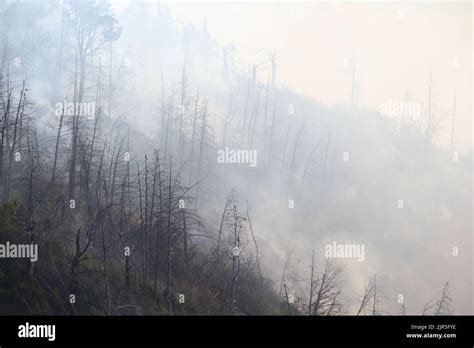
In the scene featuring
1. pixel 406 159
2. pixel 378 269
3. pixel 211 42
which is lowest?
pixel 378 269

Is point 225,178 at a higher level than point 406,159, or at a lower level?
lower

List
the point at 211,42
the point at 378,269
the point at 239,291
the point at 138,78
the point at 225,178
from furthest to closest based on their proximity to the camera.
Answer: the point at 211,42 → the point at 138,78 → the point at 225,178 → the point at 378,269 → the point at 239,291

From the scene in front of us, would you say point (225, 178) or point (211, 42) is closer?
point (225, 178)

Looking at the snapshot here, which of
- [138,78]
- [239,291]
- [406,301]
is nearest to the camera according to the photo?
[239,291]

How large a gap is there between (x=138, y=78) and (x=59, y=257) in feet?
137

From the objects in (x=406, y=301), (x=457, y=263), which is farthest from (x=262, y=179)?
(x=457, y=263)

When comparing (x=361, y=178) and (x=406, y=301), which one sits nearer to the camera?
(x=406, y=301)

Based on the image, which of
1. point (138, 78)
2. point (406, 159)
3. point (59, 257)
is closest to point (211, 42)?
point (138, 78)

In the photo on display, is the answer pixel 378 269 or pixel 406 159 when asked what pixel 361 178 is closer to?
pixel 406 159

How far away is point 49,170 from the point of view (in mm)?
23938

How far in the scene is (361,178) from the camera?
1767 inches
